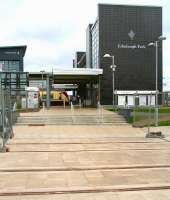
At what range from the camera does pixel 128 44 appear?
244 ft

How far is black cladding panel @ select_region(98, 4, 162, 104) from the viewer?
72.9m

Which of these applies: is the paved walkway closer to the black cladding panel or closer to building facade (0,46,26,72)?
the black cladding panel

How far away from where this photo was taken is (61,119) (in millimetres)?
36312

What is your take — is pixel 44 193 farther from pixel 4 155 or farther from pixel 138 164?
pixel 4 155

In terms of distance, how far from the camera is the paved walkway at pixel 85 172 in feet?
31.8

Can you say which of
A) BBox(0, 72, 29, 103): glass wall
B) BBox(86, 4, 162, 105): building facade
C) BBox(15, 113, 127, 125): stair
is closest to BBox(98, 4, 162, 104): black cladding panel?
BBox(86, 4, 162, 105): building facade

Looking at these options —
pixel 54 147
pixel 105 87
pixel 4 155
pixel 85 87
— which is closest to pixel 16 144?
pixel 54 147

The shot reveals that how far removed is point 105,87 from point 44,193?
62.9 meters

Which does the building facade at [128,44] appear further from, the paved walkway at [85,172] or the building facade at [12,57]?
the paved walkway at [85,172]

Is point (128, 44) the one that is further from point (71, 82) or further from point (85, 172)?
point (85, 172)

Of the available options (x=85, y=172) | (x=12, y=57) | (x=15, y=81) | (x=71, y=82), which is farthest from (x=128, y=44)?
(x=85, y=172)

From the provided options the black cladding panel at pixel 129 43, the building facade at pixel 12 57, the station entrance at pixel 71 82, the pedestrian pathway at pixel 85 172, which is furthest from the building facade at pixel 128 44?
the pedestrian pathway at pixel 85 172

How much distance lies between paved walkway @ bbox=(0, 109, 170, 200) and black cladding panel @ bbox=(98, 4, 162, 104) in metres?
54.3

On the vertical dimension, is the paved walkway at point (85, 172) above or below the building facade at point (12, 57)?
below
